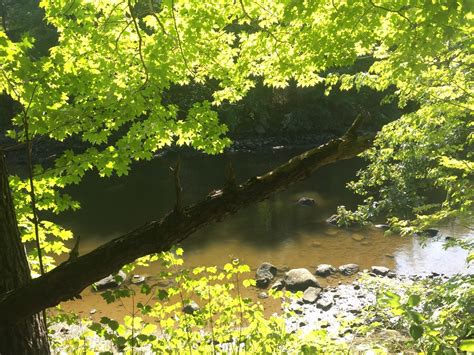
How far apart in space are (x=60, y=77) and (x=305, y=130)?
106 ft

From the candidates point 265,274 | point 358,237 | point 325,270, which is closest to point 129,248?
point 265,274

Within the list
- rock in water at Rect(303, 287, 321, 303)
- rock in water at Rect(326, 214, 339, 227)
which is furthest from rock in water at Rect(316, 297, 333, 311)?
rock in water at Rect(326, 214, 339, 227)

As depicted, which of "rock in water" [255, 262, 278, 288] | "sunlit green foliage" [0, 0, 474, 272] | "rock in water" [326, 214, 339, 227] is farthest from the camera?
"rock in water" [326, 214, 339, 227]

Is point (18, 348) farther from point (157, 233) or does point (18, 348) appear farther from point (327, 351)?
point (327, 351)

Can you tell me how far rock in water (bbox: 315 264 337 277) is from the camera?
475 inches

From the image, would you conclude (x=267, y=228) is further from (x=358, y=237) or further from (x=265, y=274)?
(x=265, y=274)

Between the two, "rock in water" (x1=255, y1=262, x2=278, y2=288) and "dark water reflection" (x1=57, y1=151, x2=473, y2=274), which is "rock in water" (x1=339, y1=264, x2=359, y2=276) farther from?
"rock in water" (x1=255, y1=262, x2=278, y2=288)

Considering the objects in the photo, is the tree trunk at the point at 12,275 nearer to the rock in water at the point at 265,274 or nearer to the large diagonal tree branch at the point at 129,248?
the large diagonal tree branch at the point at 129,248

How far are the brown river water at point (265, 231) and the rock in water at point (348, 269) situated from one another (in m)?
0.42

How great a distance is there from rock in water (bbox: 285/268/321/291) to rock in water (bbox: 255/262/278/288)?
47cm

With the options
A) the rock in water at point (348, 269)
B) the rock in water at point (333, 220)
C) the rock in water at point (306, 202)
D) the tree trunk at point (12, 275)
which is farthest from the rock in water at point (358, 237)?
the tree trunk at point (12, 275)

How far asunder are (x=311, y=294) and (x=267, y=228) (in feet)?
17.1

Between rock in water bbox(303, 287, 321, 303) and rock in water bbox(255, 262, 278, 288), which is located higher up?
rock in water bbox(255, 262, 278, 288)

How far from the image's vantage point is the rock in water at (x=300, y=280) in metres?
11.2
